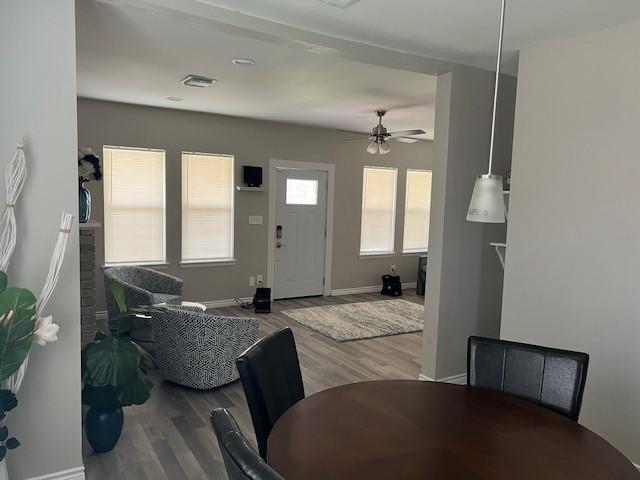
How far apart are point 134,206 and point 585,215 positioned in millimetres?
4771

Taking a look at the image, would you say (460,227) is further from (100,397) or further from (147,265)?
(147,265)

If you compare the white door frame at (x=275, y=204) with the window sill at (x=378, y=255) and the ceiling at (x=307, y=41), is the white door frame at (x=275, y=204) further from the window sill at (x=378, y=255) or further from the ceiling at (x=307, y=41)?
the ceiling at (x=307, y=41)

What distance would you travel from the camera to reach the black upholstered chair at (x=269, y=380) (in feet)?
5.68

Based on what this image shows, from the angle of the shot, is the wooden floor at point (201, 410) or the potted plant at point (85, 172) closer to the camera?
the wooden floor at point (201, 410)

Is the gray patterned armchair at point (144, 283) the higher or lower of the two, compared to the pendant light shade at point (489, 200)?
lower

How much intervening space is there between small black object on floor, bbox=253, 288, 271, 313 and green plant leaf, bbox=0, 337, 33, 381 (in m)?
4.21

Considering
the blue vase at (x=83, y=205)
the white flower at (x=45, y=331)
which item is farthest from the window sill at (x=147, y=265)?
the white flower at (x=45, y=331)

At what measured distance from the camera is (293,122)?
6.47 m

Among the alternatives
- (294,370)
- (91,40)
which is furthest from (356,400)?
(91,40)

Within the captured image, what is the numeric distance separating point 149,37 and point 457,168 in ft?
7.69

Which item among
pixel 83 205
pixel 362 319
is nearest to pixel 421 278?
pixel 362 319

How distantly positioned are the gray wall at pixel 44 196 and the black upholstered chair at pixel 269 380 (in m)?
1.11

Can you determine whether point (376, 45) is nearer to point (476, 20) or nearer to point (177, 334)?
point (476, 20)

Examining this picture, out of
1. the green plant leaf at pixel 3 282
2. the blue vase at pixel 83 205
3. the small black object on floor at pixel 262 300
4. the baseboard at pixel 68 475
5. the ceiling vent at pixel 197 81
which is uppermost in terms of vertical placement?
the ceiling vent at pixel 197 81
